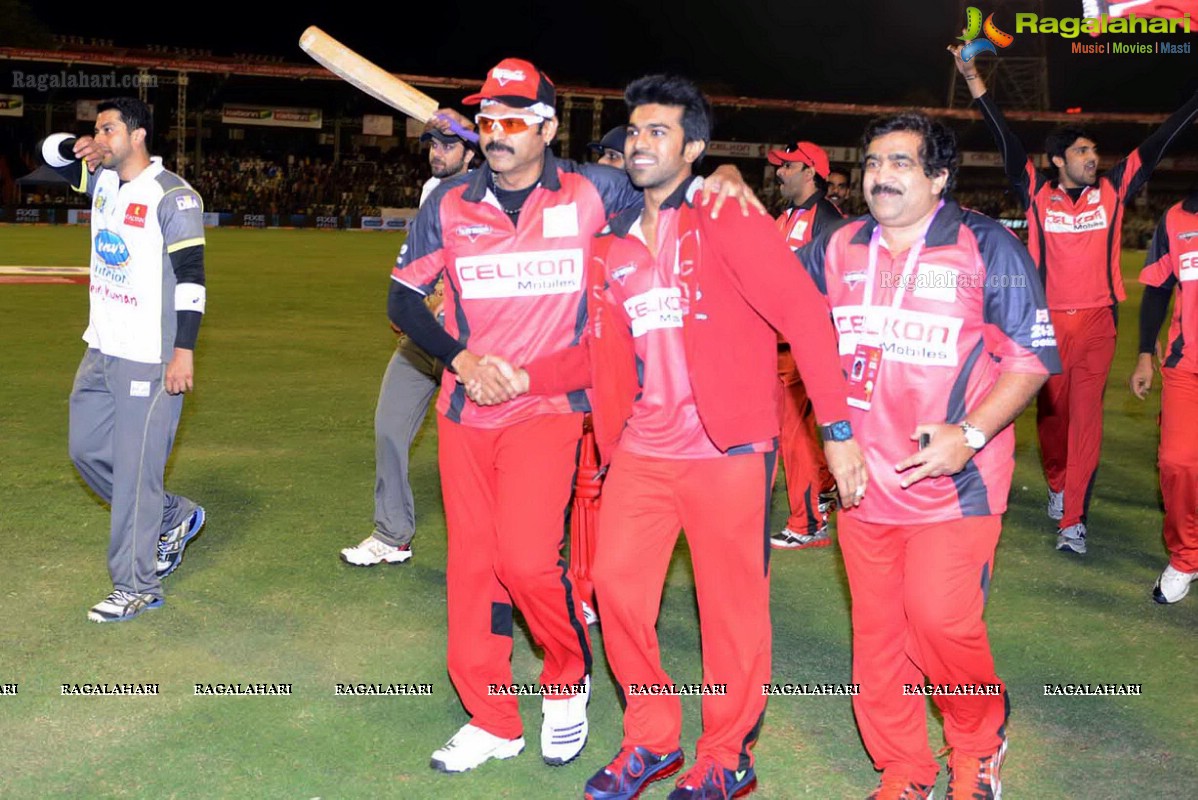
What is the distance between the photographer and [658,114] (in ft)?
13.3

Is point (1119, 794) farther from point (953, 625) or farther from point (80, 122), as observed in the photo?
point (80, 122)

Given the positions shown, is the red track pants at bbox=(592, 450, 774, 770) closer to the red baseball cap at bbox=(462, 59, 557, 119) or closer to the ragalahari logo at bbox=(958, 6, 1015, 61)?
the red baseball cap at bbox=(462, 59, 557, 119)

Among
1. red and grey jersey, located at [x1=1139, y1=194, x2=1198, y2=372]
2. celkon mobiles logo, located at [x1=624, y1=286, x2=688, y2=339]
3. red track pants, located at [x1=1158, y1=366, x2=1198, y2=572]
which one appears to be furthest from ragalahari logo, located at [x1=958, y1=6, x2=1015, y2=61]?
celkon mobiles logo, located at [x1=624, y1=286, x2=688, y2=339]

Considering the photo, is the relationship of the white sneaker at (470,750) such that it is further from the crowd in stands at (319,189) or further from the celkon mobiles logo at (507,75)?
the crowd in stands at (319,189)

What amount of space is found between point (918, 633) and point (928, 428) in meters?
0.64

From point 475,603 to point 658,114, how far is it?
5.78 feet

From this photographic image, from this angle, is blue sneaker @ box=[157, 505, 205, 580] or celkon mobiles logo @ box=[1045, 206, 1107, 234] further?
celkon mobiles logo @ box=[1045, 206, 1107, 234]

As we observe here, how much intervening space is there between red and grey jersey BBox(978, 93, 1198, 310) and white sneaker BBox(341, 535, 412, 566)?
401cm

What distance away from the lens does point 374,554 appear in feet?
21.9

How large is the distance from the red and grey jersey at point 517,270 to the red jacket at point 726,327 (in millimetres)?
164

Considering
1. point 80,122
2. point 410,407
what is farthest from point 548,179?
point 80,122

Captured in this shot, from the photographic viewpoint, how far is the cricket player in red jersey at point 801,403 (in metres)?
7.29

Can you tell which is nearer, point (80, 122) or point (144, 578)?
point (144, 578)

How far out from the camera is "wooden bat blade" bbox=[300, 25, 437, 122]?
6.02 metres
